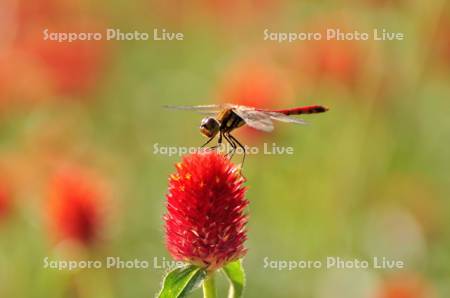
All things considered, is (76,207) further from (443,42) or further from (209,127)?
(443,42)

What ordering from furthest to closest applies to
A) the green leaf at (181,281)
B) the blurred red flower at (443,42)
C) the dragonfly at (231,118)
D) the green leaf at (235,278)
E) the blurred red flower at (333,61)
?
the blurred red flower at (443,42) < the blurred red flower at (333,61) < the dragonfly at (231,118) < the green leaf at (235,278) < the green leaf at (181,281)

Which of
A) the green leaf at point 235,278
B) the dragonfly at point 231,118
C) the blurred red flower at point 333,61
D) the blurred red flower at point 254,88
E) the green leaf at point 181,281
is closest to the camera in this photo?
the green leaf at point 181,281

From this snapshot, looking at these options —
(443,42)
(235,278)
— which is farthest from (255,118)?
(443,42)

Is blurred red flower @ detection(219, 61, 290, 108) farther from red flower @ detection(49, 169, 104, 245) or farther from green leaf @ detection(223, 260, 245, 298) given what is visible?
green leaf @ detection(223, 260, 245, 298)

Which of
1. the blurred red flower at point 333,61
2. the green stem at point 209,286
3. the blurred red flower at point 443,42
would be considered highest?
the blurred red flower at point 443,42

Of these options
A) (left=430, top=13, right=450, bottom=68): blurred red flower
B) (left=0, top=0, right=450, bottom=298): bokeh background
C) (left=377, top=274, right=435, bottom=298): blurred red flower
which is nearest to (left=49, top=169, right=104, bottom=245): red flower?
(left=0, top=0, right=450, bottom=298): bokeh background

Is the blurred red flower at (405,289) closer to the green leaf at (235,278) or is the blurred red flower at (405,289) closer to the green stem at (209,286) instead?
the green leaf at (235,278)

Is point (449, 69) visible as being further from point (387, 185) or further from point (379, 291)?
point (379, 291)

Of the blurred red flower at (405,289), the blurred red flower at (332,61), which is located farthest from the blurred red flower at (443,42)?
the blurred red flower at (405,289)
